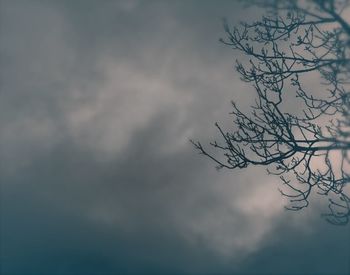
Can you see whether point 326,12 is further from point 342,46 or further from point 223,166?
point 223,166

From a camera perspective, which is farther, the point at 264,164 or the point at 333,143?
the point at 264,164

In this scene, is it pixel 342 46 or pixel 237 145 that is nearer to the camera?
pixel 342 46

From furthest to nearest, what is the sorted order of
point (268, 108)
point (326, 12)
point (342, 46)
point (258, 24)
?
1. point (258, 24)
2. point (268, 108)
3. point (342, 46)
4. point (326, 12)

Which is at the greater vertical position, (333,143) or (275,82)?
(275,82)

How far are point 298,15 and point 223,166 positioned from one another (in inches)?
131

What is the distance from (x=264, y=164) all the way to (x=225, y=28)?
2771 mm

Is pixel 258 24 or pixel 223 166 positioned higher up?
pixel 258 24

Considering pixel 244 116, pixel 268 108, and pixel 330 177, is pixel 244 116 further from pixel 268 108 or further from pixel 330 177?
pixel 330 177

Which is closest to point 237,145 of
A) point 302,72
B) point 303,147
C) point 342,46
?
point 303,147

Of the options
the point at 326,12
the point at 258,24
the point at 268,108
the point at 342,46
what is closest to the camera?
the point at 326,12

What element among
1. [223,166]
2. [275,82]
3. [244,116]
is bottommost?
[223,166]

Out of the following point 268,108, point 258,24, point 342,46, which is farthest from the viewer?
point 258,24

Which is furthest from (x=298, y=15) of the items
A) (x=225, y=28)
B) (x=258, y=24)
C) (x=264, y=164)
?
(x=264, y=164)

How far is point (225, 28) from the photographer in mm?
10812
